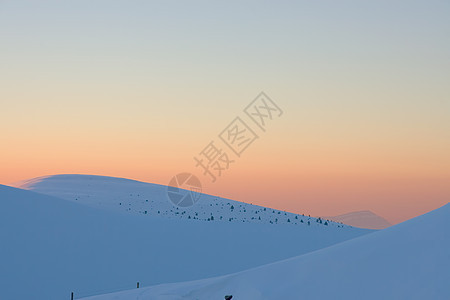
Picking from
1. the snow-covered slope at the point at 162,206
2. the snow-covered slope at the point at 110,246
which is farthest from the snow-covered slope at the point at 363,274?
the snow-covered slope at the point at 162,206

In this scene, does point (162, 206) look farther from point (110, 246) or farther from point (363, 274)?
point (363, 274)

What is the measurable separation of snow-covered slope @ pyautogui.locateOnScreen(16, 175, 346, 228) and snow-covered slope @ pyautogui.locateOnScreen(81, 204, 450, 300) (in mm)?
17432

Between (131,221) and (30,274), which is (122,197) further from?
(30,274)

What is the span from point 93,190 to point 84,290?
74.8 ft

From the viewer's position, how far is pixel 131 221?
29281 mm

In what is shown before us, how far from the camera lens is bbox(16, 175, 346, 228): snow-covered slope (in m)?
33.4

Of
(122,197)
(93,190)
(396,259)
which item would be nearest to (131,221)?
(122,197)

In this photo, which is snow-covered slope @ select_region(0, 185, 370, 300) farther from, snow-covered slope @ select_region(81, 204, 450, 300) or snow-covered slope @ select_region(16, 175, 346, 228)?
snow-covered slope @ select_region(81, 204, 450, 300)

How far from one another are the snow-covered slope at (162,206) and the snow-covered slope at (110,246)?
2.10m

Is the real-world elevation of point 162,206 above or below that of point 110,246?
above

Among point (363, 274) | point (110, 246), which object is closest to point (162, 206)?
point (110, 246)

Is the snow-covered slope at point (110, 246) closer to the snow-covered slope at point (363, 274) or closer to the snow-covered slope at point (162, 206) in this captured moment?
the snow-covered slope at point (162, 206)

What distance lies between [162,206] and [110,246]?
33.0ft

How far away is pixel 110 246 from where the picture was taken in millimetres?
25672
